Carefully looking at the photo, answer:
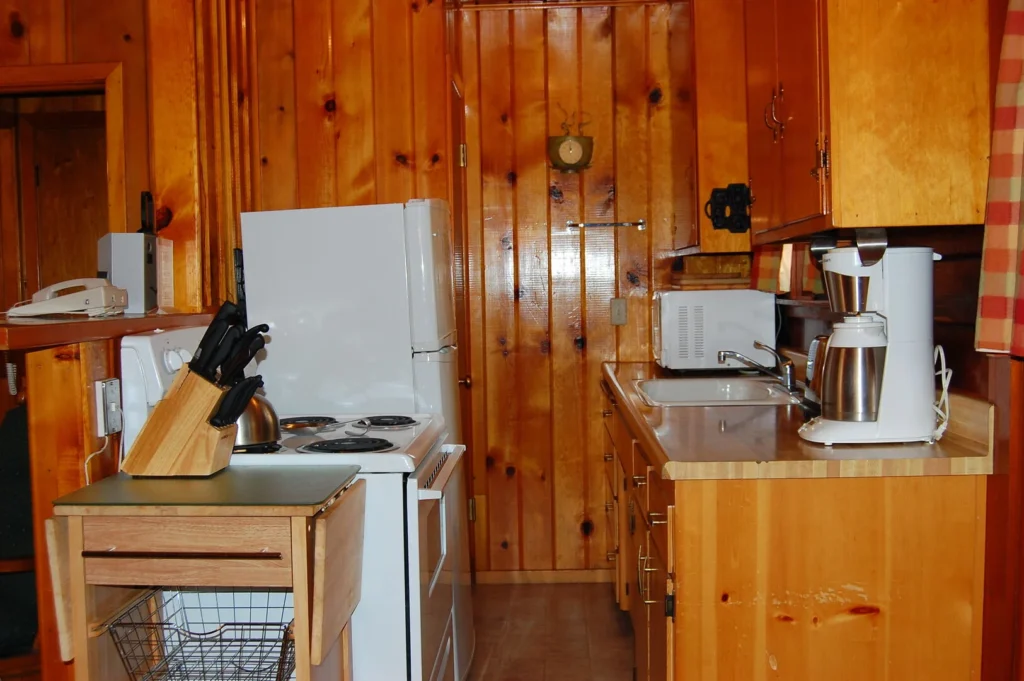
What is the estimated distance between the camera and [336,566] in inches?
62.9

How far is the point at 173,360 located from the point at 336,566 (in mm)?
717

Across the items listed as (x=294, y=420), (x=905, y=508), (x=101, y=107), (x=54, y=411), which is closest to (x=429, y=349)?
(x=294, y=420)

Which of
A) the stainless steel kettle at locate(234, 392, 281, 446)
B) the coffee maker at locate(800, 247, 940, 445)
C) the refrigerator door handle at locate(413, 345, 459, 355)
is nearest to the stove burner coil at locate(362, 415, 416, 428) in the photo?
the refrigerator door handle at locate(413, 345, 459, 355)

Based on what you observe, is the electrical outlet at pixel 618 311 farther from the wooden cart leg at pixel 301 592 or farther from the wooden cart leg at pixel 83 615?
the wooden cart leg at pixel 83 615

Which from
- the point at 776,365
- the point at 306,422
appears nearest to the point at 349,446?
the point at 306,422

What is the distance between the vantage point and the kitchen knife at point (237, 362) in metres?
1.80

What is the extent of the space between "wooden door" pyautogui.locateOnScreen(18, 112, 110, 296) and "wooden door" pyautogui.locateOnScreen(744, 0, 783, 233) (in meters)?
3.05

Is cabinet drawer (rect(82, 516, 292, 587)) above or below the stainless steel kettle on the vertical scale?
below

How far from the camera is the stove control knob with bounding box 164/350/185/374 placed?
1.96 m

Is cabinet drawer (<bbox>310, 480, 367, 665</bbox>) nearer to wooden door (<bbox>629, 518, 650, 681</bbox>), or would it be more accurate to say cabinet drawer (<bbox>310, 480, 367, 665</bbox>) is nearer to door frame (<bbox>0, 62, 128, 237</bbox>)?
wooden door (<bbox>629, 518, 650, 681</bbox>)

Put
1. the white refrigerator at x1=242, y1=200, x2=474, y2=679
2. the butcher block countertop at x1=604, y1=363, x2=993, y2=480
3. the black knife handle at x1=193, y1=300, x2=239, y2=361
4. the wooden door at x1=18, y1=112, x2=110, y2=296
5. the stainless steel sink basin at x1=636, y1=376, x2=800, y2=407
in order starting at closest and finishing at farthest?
the butcher block countertop at x1=604, y1=363, x2=993, y2=480, the black knife handle at x1=193, y1=300, x2=239, y2=361, the white refrigerator at x1=242, y1=200, x2=474, y2=679, the stainless steel sink basin at x1=636, y1=376, x2=800, y2=407, the wooden door at x1=18, y1=112, x2=110, y2=296

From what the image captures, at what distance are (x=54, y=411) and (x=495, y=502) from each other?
221 centimetres

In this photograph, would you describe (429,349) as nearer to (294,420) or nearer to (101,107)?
(294,420)

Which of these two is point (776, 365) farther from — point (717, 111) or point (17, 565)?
point (17, 565)
